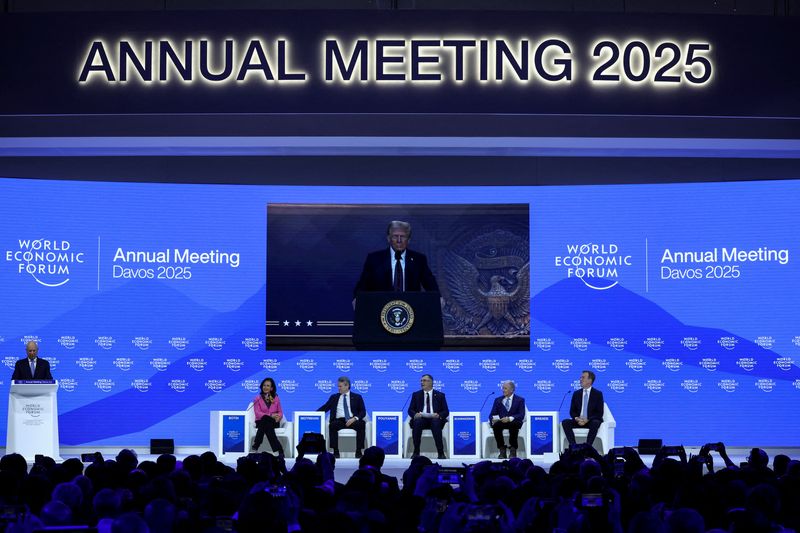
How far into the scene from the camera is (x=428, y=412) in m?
14.2

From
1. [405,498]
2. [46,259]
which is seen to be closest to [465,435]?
[46,259]

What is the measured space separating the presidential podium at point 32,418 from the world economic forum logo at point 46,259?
219 centimetres

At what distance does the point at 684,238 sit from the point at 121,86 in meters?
7.36

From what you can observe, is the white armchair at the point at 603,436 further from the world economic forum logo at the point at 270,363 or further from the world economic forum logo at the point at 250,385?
the world economic forum logo at the point at 250,385

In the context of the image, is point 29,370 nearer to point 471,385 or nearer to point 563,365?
point 471,385

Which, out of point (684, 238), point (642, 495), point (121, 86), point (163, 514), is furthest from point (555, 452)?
point (163, 514)

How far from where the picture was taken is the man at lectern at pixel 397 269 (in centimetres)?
1433

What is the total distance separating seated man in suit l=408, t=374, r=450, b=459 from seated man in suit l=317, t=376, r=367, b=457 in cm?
61

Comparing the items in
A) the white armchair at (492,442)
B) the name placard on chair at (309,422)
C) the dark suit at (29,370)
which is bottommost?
the white armchair at (492,442)

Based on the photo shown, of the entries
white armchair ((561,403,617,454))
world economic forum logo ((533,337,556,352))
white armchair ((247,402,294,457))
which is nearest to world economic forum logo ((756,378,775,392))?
white armchair ((561,403,617,454))

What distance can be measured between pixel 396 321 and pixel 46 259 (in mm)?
5190

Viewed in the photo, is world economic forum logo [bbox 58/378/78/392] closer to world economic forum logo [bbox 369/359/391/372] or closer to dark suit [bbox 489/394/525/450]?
world economic forum logo [bbox 369/359/391/372]

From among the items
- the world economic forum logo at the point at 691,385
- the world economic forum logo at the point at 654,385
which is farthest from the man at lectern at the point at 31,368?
the world economic forum logo at the point at 691,385

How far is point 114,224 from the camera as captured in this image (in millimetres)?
15094
